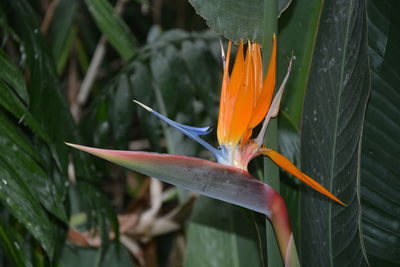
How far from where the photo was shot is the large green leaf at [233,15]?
1.65 ft

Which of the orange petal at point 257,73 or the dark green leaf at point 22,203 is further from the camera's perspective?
the dark green leaf at point 22,203

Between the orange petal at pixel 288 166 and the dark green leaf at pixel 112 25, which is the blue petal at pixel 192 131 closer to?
the orange petal at pixel 288 166

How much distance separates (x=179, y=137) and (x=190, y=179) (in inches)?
30.4

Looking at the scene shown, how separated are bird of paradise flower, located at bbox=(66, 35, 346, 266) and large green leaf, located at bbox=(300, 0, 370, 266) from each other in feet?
0.48

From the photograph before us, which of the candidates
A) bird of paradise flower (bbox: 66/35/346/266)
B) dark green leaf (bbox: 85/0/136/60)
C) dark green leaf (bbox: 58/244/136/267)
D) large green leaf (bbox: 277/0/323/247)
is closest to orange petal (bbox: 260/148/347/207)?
bird of paradise flower (bbox: 66/35/346/266)

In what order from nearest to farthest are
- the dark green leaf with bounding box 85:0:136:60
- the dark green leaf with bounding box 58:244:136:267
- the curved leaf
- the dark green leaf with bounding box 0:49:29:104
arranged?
the curved leaf, the dark green leaf with bounding box 0:49:29:104, the dark green leaf with bounding box 85:0:136:60, the dark green leaf with bounding box 58:244:136:267

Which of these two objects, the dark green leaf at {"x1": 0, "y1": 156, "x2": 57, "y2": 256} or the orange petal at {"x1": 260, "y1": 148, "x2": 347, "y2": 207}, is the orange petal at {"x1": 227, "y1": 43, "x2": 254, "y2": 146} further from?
the dark green leaf at {"x1": 0, "y1": 156, "x2": 57, "y2": 256}

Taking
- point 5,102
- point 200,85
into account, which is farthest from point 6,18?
point 200,85

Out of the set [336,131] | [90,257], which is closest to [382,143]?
[336,131]

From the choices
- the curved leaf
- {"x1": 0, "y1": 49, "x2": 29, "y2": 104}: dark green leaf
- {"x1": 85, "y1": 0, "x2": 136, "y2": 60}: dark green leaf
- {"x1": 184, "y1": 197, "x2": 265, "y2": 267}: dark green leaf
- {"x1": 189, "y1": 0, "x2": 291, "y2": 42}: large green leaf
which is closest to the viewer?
the curved leaf

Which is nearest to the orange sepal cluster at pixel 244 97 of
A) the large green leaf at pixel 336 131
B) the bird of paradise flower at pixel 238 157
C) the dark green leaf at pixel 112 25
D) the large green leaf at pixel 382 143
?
the bird of paradise flower at pixel 238 157

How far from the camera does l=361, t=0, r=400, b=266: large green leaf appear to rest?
0.65m

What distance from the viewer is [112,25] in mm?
938

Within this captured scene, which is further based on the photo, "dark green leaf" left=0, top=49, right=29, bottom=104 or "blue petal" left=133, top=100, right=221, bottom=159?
"dark green leaf" left=0, top=49, right=29, bottom=104
